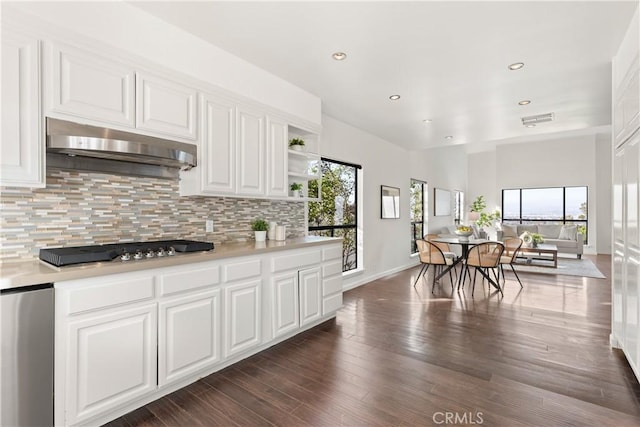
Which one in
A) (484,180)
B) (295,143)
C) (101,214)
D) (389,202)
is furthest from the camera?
(484,180)

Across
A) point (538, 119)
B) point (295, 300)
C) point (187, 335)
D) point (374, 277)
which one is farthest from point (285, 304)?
point (538, 119)

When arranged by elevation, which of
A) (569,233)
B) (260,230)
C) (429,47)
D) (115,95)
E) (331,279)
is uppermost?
(429,47)

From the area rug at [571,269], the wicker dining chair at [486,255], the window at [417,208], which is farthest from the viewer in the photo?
the window at [417,208]

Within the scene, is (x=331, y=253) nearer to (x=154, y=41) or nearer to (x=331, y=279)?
(x=331, y=279)

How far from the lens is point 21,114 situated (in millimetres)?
1800

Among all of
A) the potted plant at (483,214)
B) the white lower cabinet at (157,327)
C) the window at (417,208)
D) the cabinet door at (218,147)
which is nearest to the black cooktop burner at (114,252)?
the white lower cabinet at (157,327)

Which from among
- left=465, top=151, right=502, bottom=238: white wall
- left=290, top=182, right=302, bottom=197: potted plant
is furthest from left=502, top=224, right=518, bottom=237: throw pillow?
left=290, top=182, right=302, bottom=197: potted plant

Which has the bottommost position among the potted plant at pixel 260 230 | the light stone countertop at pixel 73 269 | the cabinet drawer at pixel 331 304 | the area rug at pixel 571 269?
the area rug at pixel 571 269

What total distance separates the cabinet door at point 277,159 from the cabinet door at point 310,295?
87 cm

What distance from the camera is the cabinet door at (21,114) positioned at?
175 centimetres

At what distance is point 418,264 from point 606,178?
6.39 metres

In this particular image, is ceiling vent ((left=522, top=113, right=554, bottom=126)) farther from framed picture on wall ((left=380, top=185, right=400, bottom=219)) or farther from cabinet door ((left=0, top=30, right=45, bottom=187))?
cabinet door ((left=0, top=30, right=45, bottom=187))

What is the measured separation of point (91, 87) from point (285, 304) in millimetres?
2205

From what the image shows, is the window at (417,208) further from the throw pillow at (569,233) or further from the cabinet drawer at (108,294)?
the cabinet drawer at (108,294)
